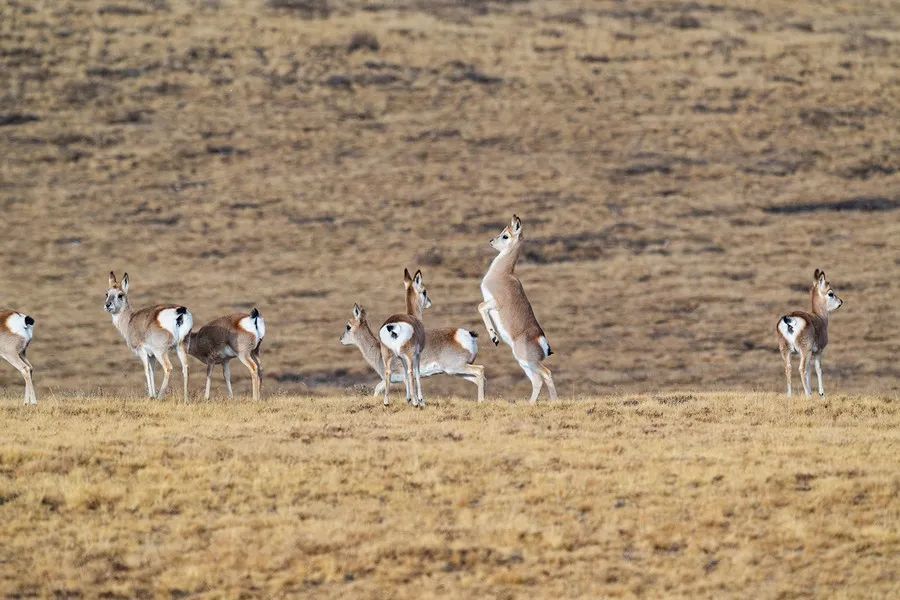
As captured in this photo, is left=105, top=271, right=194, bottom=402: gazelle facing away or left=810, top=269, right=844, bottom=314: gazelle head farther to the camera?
left=810, top=269, right=844, bottom=314: gazelle head

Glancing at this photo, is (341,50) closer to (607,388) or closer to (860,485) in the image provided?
(607,388)

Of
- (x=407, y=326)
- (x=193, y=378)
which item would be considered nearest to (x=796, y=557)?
(x=407, y=326)

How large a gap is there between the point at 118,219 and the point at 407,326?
28.2 m

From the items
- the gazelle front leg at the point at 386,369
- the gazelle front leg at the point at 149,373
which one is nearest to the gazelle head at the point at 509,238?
the gazelle front leg at the point at 386,369

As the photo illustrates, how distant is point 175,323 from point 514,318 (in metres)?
4.79

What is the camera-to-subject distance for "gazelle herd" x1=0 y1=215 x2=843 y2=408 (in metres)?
20.0

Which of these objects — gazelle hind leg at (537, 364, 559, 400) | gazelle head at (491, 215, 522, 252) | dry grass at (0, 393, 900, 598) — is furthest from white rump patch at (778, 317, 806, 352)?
gazelle head at (491, 215, 522, 252)

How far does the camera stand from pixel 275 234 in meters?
44.7

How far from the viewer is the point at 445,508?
1480 cm

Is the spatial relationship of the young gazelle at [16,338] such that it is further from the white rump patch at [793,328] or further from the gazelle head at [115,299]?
the white rump patch at [793,328]

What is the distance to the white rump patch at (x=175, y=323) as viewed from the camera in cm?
2039

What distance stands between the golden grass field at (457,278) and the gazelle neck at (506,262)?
6.82 ft

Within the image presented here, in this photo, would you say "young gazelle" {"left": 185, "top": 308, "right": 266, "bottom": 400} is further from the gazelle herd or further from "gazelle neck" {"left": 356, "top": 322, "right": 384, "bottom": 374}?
"gazelle neck" {"left": 356, "top": 322, "right": 384, "bottom": 374}

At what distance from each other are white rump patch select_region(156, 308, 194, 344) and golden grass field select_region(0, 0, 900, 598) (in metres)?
1.06
